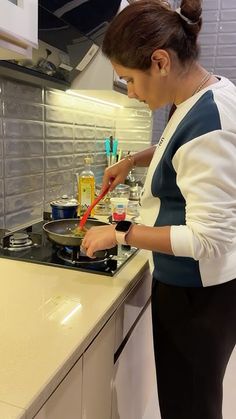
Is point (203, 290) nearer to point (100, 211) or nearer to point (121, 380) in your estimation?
point (121, 380)

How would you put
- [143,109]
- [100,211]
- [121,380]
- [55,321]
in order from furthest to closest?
[143,109] → [100,211] → [121,380] → [55,321]

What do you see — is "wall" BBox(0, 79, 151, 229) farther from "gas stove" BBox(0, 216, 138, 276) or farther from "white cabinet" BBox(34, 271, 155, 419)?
"white cabinet" BBox(34, 271, 155, 419)

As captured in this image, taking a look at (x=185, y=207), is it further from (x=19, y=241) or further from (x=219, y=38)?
(x=219, y=38)

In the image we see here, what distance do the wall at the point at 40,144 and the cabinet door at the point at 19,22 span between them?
0.38 m

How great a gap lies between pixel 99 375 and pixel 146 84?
2.11 feet

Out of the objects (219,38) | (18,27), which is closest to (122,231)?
(18,27)

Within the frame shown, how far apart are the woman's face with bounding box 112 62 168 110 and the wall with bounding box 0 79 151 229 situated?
0.58m

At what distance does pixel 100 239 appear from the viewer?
0.79 meters

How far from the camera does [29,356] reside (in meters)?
0.58

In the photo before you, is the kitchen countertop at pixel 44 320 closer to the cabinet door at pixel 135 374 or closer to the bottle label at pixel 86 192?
the cabinet door at pixel 135 374

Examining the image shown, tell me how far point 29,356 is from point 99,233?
0.31 metres

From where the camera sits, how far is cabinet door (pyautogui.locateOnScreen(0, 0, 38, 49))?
74cm

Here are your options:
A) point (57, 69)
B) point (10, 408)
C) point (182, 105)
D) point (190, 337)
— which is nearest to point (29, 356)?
point (10, 408)

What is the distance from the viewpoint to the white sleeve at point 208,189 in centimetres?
64
